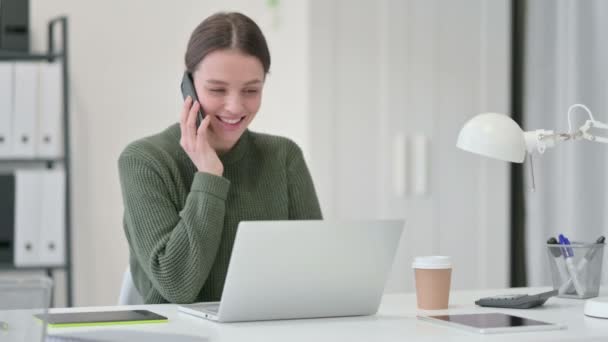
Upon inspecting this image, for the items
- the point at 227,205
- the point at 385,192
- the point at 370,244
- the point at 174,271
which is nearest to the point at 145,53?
the point at 385,192

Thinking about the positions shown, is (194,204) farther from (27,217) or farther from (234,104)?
(27,217)

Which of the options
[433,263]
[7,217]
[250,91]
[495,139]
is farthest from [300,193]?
[7,217]

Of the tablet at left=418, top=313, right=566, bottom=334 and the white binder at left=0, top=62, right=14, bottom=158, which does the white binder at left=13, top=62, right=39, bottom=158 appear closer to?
the white binder at left=0, top=62, right=14, bottom=158

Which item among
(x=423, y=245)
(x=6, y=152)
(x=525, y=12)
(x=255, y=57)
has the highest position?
(x=525, y=12)

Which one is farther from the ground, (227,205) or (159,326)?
(227,205)

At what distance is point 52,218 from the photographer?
3.30m

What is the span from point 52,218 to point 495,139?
2036mm

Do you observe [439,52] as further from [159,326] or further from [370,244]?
[159,326]

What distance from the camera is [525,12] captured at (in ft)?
11.7

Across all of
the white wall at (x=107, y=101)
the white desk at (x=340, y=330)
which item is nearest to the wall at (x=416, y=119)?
the white wall at (x=107, y=101)

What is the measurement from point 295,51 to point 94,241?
1.08m

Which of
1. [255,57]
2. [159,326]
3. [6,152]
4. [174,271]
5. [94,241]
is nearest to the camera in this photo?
[159,326]

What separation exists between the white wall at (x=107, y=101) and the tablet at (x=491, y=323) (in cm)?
190

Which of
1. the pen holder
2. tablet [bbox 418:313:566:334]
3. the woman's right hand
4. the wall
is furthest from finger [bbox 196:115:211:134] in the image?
the wall
